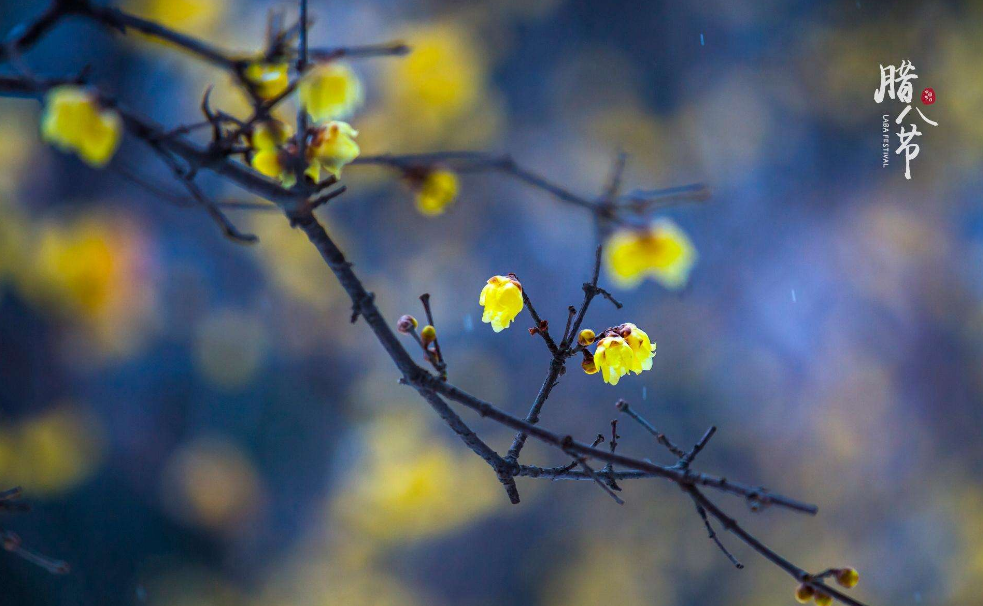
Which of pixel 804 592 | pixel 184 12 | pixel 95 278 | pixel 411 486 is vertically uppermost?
pixel 184 12

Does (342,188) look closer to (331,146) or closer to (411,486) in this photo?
(331,146)

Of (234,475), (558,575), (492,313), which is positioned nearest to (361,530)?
(234,475)

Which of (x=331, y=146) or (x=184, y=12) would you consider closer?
(x=331, y=146)

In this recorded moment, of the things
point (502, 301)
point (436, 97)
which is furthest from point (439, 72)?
point (502, 301)

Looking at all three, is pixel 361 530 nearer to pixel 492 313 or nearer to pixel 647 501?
pixel 647 501

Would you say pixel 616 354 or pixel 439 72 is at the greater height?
pixel 439 72

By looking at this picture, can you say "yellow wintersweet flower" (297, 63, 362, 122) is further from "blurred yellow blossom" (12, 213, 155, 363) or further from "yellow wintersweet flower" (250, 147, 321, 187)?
"blurred yellow blossom" (12, 213, 155, 363)

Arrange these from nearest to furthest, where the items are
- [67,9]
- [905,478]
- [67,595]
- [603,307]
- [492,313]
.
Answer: [67,9] < [492,313] < [67,595] < [603,307] < [905,478]

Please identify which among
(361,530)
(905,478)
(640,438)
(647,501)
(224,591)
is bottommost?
(224,591)
